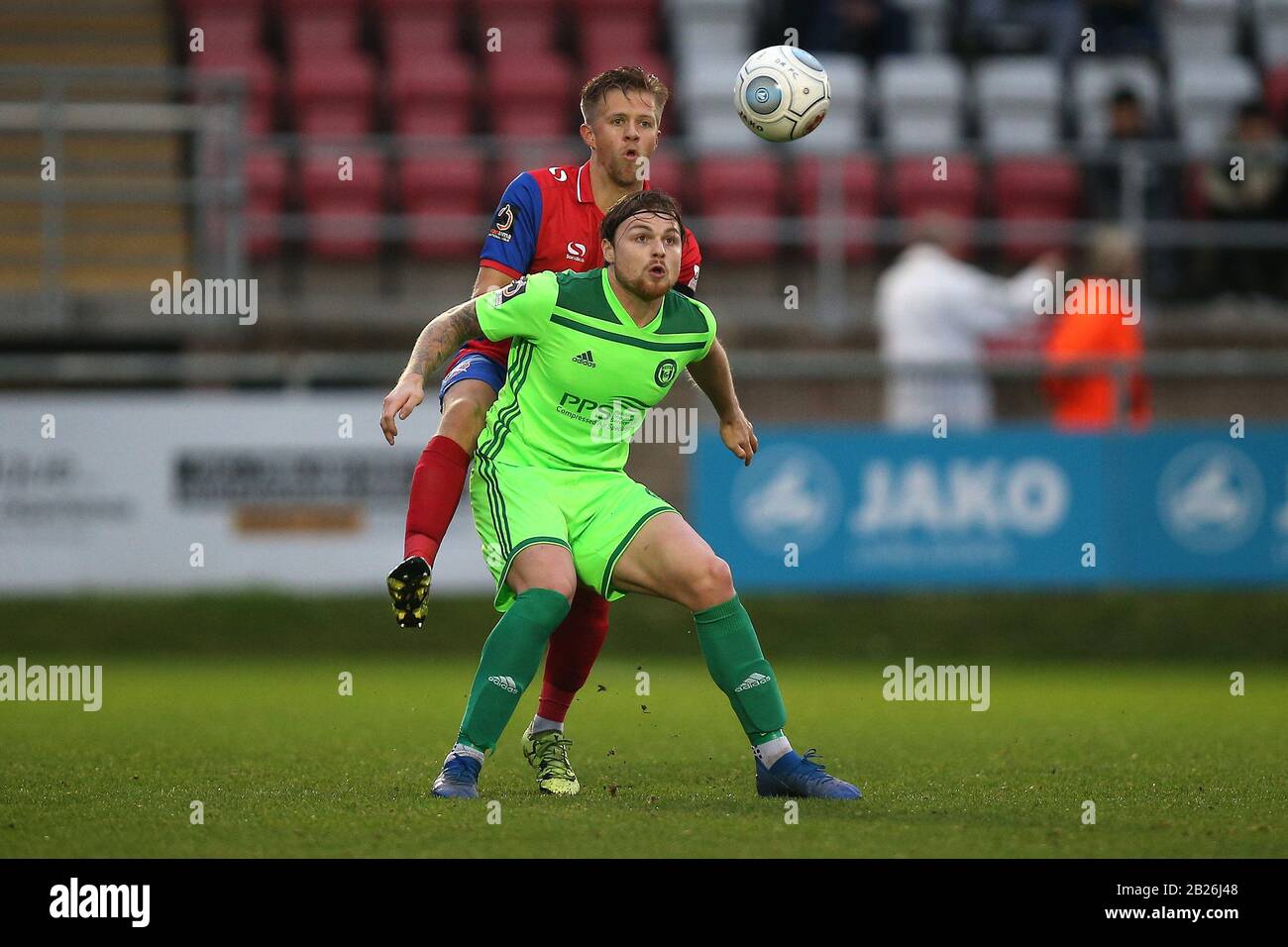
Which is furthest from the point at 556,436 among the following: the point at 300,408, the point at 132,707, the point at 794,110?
the point at 300,408

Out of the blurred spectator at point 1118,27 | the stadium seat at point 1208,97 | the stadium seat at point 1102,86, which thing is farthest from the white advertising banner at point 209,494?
the blurred spectator at point 1118,27

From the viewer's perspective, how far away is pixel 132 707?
29.2ft

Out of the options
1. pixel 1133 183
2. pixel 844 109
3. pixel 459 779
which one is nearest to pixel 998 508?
pixel 1133 183

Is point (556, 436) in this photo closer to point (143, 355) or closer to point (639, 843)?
point (639, 843)

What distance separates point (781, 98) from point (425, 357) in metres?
1.71

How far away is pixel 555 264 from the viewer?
6.64 metres

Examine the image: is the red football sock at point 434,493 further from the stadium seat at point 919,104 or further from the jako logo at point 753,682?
the stadium seat at point 919,104

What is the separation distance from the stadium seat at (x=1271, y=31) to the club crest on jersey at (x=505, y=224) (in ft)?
42.4

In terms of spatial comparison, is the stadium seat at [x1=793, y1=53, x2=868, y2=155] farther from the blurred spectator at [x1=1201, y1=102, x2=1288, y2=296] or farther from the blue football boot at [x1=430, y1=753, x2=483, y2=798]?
the blue football boot at [x1=430, y1=753, x2=483, y2=798]

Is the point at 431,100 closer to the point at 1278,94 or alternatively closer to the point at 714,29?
the point at 714,29

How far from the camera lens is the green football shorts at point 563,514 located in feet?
19.4

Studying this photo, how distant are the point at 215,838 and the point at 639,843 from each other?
108 cm

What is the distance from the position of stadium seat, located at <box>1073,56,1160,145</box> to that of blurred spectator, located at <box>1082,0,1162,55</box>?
0.35ft

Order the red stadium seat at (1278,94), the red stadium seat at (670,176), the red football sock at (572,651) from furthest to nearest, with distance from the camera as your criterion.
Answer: the red stadium seat at (1278,94) → the red stadium seat at (670,176) → the red football sock at (572,651)
